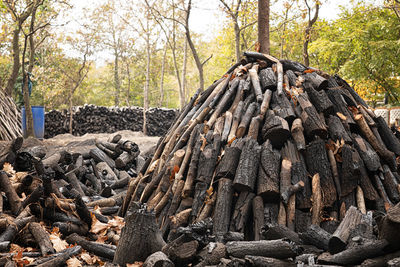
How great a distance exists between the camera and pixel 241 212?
12.6 ft

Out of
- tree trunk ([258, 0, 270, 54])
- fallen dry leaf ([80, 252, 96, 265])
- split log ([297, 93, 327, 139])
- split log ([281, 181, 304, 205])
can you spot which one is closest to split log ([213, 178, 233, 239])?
split log ([281, 181, 304, 205])

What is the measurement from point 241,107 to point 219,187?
4.33 feet

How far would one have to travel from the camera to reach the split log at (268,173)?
3809 millimetres

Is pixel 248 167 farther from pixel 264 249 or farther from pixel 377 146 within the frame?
pixel 377 146

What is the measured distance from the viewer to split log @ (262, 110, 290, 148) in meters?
4.21

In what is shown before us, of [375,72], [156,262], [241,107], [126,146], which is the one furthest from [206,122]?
[375,72]

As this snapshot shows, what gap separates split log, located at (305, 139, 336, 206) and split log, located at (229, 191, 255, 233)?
2.59 feet

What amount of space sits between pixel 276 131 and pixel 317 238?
138 cm

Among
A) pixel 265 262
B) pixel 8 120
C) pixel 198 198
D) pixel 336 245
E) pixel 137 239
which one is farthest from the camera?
pixel 8 120

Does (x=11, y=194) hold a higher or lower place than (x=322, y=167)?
lower

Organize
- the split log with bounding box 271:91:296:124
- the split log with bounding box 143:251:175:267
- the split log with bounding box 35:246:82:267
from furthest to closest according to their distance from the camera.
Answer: the split log with bounding box 271:91:296:124 < the split log with bounding box 35:246:82:267 < the split log with bounding box 143:251:175:267

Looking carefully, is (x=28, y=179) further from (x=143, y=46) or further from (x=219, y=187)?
(x=143, y=46)

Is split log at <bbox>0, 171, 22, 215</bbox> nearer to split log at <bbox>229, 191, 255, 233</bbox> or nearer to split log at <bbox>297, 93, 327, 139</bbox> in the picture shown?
split log at <bbox>229, 191, 255, 233</bbox>

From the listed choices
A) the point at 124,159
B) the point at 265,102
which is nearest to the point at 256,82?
the point at 265,102
